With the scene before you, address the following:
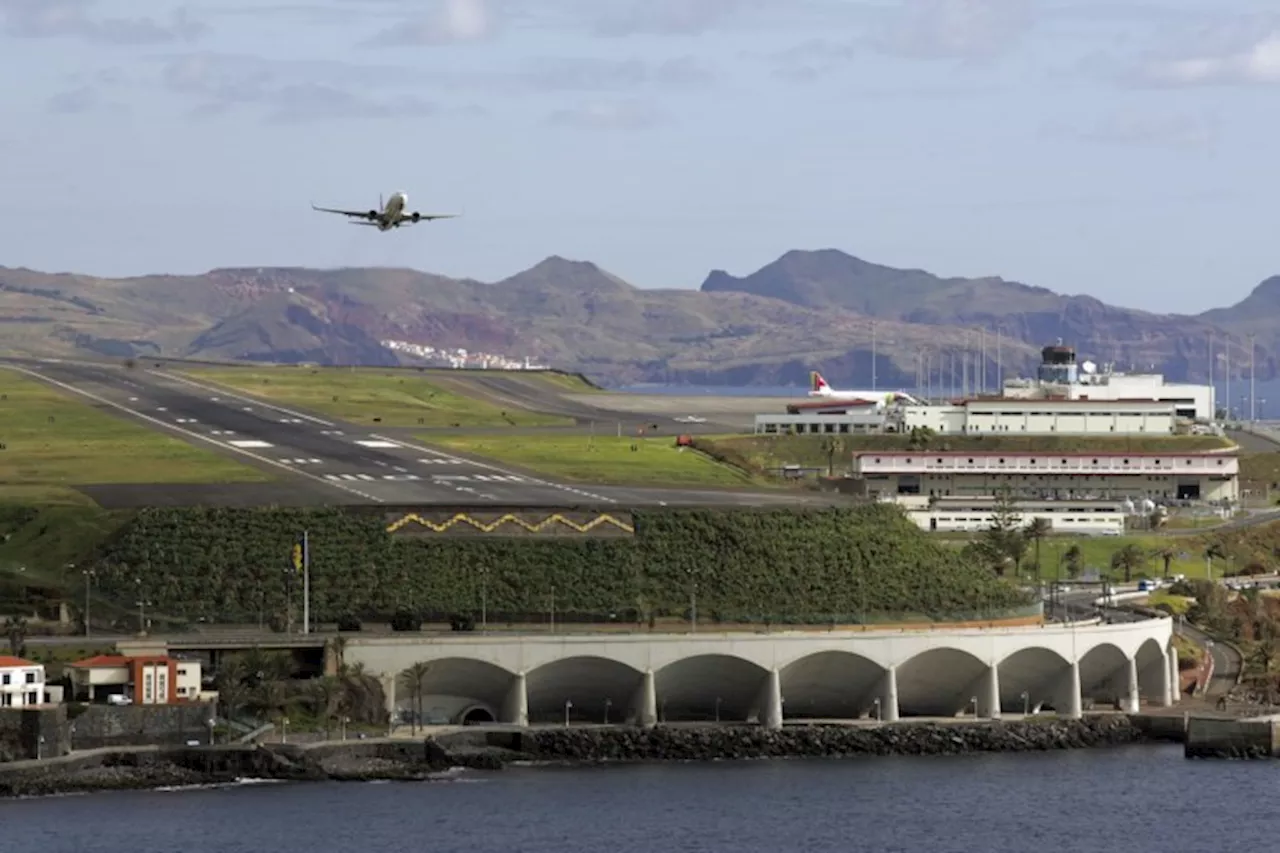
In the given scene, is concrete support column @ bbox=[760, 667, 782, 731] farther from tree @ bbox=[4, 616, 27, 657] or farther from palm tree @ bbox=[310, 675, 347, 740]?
tree @ bbox=[4, 616, 27, 657]

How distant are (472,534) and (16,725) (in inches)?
1471

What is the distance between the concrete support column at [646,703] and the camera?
144 meters

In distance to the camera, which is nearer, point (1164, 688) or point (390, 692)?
point (390, 692)

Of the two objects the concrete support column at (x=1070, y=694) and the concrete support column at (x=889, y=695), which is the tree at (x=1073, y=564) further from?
the concrete support column at (x=889, y=695)

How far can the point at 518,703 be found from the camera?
5635 inches

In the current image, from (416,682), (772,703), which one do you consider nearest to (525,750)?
(416,682)

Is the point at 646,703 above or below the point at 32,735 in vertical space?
above

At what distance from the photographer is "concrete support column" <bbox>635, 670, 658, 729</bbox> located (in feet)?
474

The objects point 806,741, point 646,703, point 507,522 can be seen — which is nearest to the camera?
point 806,741

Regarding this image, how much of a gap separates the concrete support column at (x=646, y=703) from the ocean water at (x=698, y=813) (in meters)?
5.91

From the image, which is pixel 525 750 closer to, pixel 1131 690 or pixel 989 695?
pixel 989 695

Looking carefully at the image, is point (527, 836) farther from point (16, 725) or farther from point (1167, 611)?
point (1167, 611)

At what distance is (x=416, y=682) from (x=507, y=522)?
24336mm

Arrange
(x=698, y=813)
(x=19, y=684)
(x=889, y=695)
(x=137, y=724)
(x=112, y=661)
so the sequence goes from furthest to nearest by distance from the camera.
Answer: (x=889, y=695), (x=112, y=661), (x=137, y=724), (x=19, y=684), (x=698, y=813)
